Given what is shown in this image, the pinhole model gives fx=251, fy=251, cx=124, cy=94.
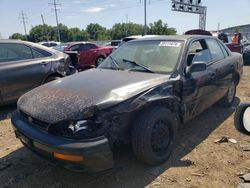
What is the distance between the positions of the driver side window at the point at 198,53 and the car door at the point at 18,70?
323 cm

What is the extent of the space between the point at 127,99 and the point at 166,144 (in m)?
0.94

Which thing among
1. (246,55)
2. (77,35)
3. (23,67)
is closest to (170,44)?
(23,67)

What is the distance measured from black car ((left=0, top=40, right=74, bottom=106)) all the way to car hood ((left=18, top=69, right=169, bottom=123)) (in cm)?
217

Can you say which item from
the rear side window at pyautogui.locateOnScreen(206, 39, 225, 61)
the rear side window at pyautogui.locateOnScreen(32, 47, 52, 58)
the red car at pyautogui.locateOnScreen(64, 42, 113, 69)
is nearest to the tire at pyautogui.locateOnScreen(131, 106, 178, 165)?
the rear side window at pyautogui.locateOnScreen(206, 39, 225, 61)

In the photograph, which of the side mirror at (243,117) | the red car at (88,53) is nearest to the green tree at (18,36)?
the red car at (88,53)

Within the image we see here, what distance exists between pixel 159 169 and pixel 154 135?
1.45 feet

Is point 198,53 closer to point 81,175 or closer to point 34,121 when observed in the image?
point 81,175

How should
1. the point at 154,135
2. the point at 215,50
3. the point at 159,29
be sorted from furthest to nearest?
the point at 159,29, the point at 215,50, the point at 154,135

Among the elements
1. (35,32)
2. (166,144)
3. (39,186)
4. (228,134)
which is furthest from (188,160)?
(35,32)

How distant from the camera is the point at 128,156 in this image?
3.36 meters

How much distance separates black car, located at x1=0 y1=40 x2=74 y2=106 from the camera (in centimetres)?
505

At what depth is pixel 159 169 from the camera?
3.05 m

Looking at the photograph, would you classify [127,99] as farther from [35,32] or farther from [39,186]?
[35,32]

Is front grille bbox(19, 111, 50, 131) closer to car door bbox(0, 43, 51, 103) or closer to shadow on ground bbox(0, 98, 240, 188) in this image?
shadow on ground bbox(0, 98, 240, 188)
